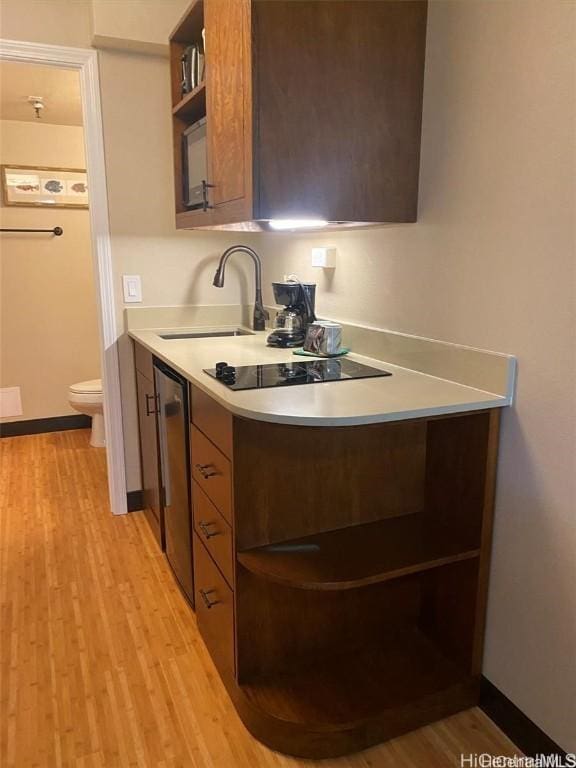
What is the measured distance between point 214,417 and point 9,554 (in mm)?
1488

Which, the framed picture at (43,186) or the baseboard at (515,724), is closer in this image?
the baseboard at (515,724)

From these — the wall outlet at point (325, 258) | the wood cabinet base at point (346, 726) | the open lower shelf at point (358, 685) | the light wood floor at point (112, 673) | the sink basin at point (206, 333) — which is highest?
the wall outlet at point (325, 258)

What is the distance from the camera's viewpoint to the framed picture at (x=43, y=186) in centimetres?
367

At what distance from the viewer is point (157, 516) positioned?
2410 mm

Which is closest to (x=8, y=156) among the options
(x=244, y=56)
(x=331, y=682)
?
(x=244, y=56)

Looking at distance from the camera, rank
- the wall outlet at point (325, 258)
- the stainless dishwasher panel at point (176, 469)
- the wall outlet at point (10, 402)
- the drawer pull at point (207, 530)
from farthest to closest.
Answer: the wall outlet at point (10, 402), the wall outlet at point (325, 258), the stainless dishwasher panel at point (176, 469), the drawer pull at point (207, 530)

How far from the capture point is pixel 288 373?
66.4 inches

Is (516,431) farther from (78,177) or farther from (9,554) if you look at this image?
(78,177)

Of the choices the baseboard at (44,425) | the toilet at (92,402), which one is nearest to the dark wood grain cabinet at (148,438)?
the toilet at (92,402)

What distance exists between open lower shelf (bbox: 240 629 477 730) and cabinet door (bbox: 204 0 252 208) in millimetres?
1346

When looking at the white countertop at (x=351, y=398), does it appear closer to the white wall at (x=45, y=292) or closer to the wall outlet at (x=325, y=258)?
the wall outlet at (x=325, y=258)

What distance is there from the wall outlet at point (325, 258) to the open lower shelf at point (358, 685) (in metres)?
1.32

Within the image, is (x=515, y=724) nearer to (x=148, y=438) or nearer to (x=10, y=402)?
(x=148, y=438)

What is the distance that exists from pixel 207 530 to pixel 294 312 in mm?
952
